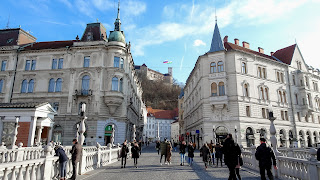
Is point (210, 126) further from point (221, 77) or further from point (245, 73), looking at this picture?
point (245, 73)

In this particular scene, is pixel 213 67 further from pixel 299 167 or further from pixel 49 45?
pixel 49 45

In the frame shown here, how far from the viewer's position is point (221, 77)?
3189 centimetres

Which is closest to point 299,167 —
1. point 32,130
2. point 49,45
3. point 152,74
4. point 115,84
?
point 32,130

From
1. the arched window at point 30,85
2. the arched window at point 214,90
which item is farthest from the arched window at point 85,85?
the arched window at point 214,90

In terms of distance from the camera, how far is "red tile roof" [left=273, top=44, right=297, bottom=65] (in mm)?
40375

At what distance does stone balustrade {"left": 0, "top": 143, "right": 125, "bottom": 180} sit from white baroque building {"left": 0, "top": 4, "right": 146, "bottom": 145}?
12726 mm

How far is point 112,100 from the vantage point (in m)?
30.7

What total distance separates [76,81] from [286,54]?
40.8 metres

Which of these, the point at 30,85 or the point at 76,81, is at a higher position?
the point at 76,81

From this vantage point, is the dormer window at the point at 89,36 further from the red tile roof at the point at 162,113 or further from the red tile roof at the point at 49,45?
the red tile roof at the point at 162,113

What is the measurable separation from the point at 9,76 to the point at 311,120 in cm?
5492

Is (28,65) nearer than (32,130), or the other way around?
(32,130)

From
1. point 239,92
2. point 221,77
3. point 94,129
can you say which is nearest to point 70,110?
point 94,129

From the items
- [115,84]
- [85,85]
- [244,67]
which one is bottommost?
[85,85]
